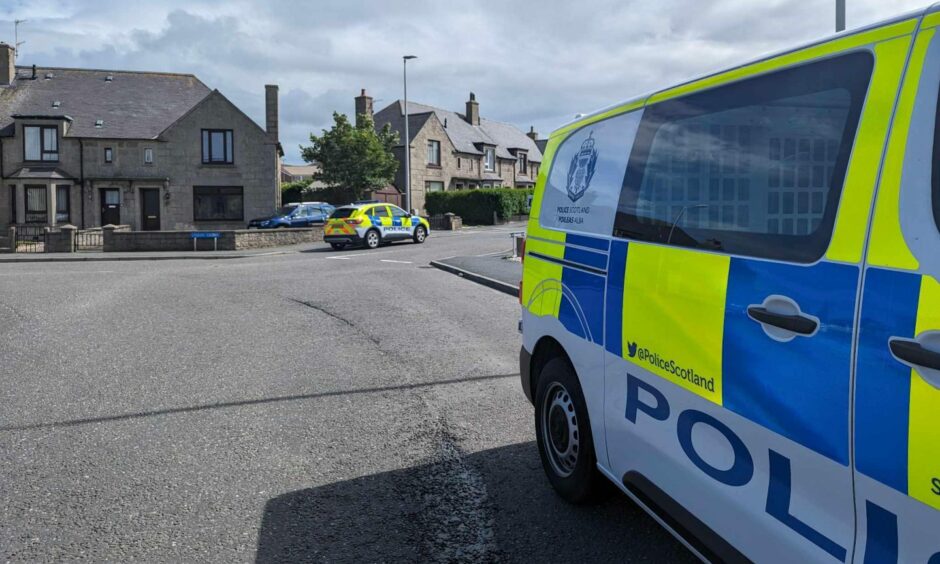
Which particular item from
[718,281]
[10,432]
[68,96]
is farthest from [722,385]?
[68,96]

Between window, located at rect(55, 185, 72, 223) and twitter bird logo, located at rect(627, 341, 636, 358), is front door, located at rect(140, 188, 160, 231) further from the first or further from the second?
twitter bird logo, located at rect(627, 341, 636, 358)

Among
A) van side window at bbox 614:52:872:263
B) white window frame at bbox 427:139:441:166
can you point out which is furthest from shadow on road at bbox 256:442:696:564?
white window frame at bbox 427:139:441:166

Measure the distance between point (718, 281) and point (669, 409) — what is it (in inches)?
22.9

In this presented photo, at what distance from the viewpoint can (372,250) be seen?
2688 centimetres

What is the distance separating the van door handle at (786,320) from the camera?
2.03 metres

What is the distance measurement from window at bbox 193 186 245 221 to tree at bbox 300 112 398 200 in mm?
7104

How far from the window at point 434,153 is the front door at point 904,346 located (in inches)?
2151

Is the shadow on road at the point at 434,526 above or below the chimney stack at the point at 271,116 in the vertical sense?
below

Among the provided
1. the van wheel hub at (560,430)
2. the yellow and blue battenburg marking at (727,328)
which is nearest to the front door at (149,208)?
the van wheel hub at (560,430)

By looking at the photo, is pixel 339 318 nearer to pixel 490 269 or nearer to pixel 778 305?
pixel 490 269

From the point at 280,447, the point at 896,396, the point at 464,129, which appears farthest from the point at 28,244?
the point at 464,129

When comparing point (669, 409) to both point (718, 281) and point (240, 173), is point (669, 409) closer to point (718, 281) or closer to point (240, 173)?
point (718, 281)

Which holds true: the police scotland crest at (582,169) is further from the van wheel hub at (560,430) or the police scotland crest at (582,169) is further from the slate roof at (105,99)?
the slate roof at (105,99)

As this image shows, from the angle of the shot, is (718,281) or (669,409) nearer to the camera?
(718,281)
